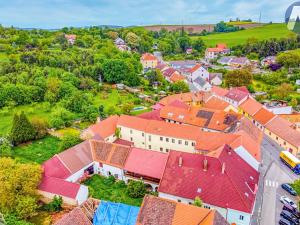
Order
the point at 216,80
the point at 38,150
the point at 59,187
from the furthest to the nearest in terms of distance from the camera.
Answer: the point at 216,80 < the point at 38,150 < the point at 59,187

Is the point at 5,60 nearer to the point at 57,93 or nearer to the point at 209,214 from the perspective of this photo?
the point at 57,93

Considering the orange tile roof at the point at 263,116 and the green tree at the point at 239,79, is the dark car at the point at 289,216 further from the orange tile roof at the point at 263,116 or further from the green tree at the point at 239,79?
the green tree at the point at 239,79

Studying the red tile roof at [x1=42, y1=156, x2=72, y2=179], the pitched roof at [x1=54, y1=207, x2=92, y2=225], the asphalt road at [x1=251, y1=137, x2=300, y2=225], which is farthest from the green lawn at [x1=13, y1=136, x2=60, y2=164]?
the asphalt road at [x1=251, y1=137, x2=300, y2=225]

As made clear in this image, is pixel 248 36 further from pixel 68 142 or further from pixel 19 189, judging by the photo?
pixel 19 189

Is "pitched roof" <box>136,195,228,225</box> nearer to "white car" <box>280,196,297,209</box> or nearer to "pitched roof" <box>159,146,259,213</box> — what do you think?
"pitched roof" <box>159,146,259,213</box>

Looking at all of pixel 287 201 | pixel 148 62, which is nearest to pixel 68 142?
pixel 287 201

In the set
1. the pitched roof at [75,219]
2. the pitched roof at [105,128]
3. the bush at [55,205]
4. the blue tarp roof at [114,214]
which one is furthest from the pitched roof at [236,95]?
the pitched roof at [75,219]

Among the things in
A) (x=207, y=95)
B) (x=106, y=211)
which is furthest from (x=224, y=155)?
(x=207, y=95)
